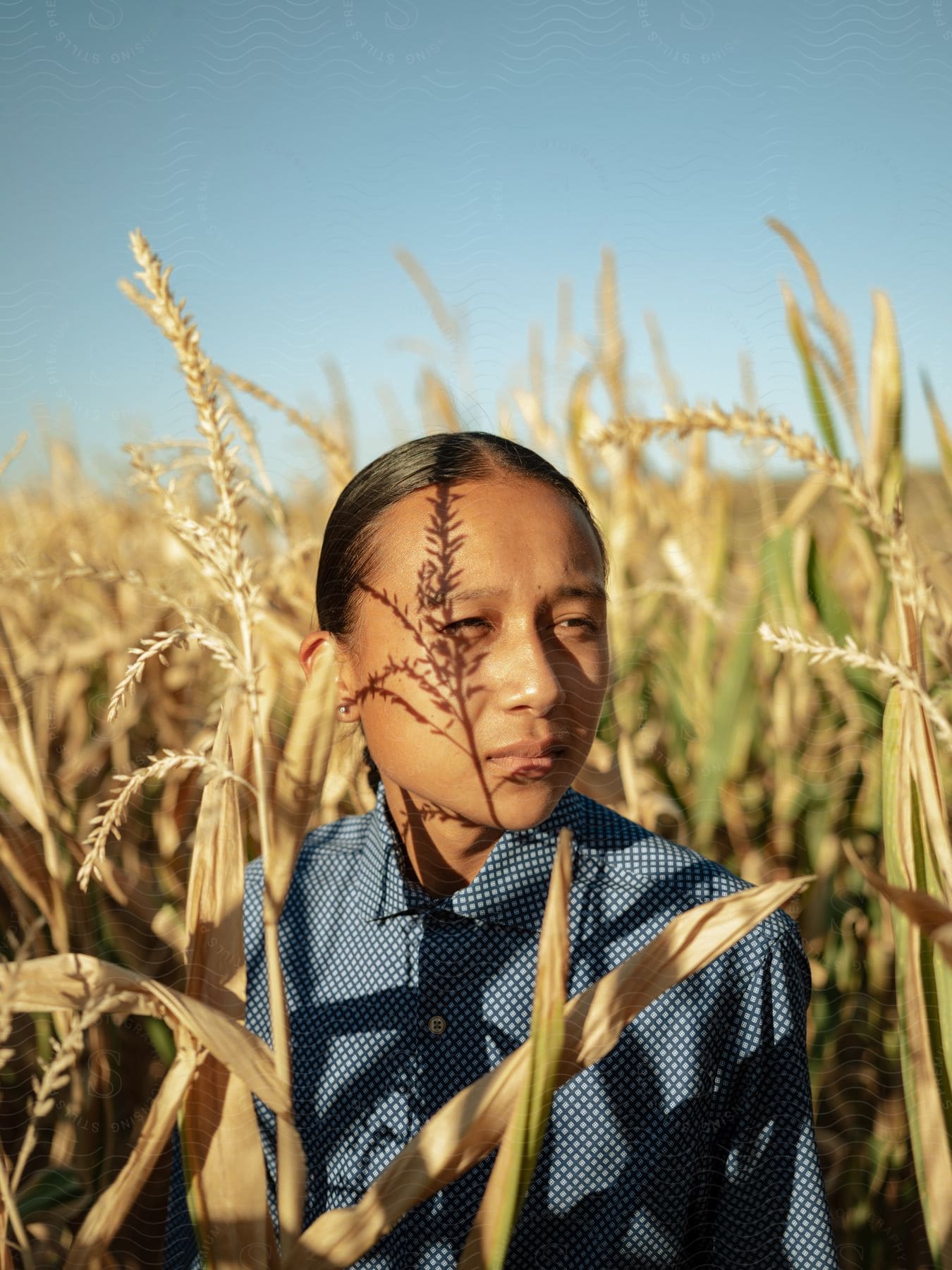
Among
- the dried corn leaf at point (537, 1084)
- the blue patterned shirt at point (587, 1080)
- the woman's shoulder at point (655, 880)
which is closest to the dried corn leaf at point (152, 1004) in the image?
the dried corn leaf at point (537, 1084)

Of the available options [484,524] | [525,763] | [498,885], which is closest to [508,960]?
[498,885]

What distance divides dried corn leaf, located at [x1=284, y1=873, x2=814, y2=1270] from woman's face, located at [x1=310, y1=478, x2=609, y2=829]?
125mm

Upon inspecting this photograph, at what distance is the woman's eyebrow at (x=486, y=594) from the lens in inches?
21.6

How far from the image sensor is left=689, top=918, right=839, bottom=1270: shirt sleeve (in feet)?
2.07

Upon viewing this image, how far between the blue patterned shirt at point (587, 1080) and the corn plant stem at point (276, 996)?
17 centimetres

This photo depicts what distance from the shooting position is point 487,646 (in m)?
0.55

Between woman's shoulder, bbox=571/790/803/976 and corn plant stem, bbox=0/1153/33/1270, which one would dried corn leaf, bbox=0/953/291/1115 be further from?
woman's shoulder, bbox=571/790/803/976

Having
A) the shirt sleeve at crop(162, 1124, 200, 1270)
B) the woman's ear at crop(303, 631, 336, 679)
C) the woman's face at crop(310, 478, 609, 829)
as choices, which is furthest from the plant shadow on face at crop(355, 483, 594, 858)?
the shirt sleeve at crop(162, 1124, 200, 1270)

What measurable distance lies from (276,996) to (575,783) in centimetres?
56

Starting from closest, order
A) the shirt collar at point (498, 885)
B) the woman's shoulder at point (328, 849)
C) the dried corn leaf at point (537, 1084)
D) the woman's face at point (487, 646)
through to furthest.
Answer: the dried corn leaf at point (537, 1084)
the woman's face at point (487, 646)
the shirt collar at point (498, 885)
the woman's shoulder at point (328, 849)

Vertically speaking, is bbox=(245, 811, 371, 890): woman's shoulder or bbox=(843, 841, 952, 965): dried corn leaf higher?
bbox=(843, 841, 952, 965): dried corn leaf

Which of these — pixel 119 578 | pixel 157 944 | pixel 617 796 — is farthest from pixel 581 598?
pixel 157 944

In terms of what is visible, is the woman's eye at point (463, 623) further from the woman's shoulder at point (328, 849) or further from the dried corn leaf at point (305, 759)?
the woman's shoulder at point (328, 849)

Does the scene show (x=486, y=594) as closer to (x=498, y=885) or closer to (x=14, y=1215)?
(x=498, y=885)
